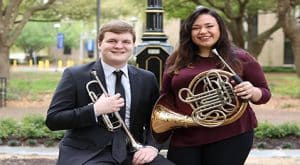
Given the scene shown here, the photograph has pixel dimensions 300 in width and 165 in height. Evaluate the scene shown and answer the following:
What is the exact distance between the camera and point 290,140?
903 cm

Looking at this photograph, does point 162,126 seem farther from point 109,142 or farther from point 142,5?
point 142,5

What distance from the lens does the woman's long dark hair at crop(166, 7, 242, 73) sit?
11.8 feet

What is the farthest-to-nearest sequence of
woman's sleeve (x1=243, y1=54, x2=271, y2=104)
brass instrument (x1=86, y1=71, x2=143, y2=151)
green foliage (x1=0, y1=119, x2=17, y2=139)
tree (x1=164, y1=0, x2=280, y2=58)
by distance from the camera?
tree (x1=164, y1=0, x2=280, y2=58), green foliage (x1=0, y1=119, x2=17, y2=139), woman's sleeve (x1=243, y1=54, x2=271, y2=104), brass instrument (x1=86, y1=71, x2=143, y2=151)

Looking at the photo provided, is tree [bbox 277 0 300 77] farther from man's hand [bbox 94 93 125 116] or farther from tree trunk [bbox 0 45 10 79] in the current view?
man's hand [bbox 94 93 125 116]

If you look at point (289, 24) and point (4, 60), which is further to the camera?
point (289, 24)

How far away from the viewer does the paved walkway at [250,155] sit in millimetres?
7283

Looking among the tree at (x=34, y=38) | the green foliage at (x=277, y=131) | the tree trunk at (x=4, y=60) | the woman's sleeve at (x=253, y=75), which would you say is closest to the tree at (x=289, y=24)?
the tree trunk at (x=4, y=60)

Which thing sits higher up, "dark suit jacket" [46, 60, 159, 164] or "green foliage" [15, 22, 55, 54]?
"dark suit jacket" [46, 60, 159, 164]

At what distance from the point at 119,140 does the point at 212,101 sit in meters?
0.63

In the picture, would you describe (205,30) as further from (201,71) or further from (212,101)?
(212,101)

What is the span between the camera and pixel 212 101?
3.39m

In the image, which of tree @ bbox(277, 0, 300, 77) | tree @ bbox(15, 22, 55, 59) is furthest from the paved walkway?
tree @ bbox(15, 22, 55, 59)

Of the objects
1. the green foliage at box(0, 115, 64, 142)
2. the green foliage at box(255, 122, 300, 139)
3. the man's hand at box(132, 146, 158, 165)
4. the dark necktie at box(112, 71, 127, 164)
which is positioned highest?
the dark necktie at box(112, 71, 127, 164)

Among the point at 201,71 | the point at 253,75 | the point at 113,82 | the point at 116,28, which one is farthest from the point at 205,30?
the point at 113,82
